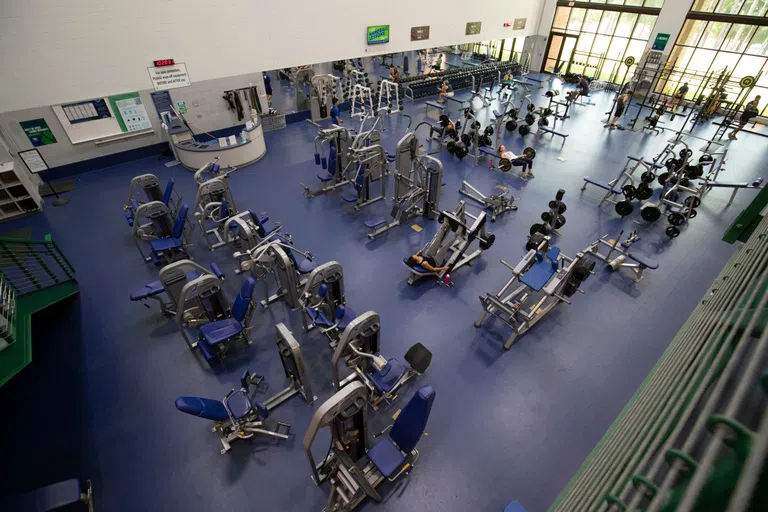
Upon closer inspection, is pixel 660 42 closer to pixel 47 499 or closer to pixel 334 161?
pixel 334 161

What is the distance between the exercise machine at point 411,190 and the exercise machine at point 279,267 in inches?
76.7

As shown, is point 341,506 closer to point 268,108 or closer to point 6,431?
point 6,431

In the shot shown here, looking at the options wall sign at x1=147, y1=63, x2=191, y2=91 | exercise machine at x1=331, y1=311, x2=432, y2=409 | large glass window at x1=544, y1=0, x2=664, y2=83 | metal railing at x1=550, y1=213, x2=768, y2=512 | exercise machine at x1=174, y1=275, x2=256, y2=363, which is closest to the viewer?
metal railing at x1=550, y1=213, x2=768, y2=512

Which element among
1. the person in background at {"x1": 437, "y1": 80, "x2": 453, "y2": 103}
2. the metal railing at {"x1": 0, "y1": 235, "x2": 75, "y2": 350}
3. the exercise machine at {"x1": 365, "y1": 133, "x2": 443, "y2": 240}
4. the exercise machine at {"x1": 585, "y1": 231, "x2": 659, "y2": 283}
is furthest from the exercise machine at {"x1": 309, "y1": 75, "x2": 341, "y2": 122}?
the exercise machine at {"x1": 585, "y1": 231, "x2": 659, "y2": 283}

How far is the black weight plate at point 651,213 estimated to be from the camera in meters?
7.05

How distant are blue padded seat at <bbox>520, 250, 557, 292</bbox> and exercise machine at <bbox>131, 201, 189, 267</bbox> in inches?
220

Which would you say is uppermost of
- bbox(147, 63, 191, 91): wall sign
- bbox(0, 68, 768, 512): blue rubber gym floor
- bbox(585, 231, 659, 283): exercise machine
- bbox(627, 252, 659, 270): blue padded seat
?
bbox(147, 63, 191, 91): wall sign

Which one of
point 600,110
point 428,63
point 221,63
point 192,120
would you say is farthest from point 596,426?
point 428,63

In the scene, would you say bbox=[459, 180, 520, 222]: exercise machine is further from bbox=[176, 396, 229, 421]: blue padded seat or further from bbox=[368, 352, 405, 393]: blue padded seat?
bbox=[176, 396, 229, 421]: blue padded seat

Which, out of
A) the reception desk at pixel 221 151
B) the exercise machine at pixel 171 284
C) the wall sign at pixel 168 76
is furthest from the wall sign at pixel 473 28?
the exercise machine at pixel 171 284

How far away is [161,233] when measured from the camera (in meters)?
6.59

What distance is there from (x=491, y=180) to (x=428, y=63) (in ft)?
30.1

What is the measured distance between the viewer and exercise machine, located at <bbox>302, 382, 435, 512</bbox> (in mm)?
3082

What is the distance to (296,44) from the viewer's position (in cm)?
798
